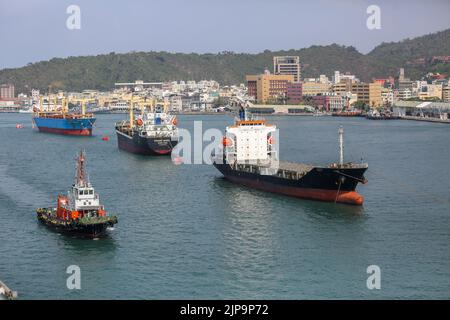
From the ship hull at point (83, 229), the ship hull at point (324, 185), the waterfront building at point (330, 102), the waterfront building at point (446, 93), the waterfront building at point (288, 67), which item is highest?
the waterfront building at point (288, 67)

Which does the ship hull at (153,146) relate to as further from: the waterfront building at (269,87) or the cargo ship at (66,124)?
the waterfront building at (269,87)

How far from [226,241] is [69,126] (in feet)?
140

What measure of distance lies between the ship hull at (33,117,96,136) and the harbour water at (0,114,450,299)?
26.6 metres

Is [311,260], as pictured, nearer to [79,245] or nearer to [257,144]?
[79,245]

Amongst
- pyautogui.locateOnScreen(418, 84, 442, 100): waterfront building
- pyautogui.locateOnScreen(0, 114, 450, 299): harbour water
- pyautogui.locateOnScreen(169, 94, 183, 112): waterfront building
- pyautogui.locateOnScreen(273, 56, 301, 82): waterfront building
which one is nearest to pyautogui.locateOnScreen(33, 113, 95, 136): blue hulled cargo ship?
pyautogui.locateOnScreen(0, 114, 450, 299): harbour water

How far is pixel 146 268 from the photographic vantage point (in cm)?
1622

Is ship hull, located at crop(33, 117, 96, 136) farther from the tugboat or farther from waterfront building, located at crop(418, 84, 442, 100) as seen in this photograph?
waterfront building, located at crop(418, 84, 442, 100)

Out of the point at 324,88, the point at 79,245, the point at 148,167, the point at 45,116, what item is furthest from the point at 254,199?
the point at 324,88

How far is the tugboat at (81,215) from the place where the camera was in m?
18.8

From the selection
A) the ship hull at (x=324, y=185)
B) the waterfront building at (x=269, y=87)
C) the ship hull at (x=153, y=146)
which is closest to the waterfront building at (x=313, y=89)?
the waterfront building at (x=269, y=87)

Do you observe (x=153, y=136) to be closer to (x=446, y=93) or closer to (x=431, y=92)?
(x=446, y=93)

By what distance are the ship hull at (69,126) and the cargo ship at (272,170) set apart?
28.6 metres
